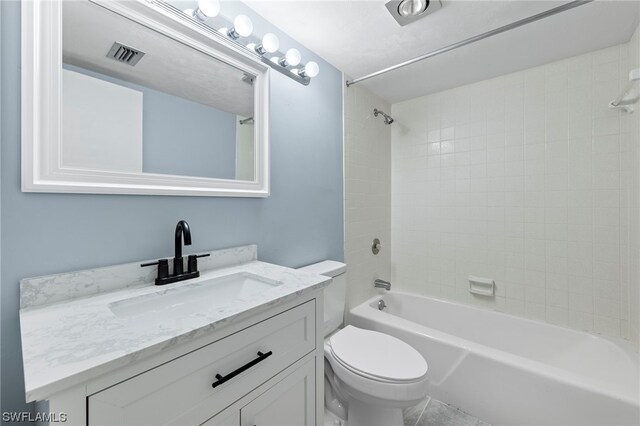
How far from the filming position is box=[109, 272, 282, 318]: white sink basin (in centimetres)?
86

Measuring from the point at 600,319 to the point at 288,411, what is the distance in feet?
6.64

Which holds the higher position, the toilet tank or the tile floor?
the toilet tank

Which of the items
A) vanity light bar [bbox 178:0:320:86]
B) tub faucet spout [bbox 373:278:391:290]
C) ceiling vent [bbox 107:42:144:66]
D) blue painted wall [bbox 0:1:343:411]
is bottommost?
tub faucet spout [bbox 373:278:391:290]

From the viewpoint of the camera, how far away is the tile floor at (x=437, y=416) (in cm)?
147

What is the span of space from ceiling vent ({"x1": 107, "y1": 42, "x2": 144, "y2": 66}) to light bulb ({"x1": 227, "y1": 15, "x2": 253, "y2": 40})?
0.40m

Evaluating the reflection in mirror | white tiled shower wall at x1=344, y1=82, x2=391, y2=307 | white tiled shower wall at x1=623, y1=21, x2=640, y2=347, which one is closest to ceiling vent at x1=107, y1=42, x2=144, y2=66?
the reflection in mirror

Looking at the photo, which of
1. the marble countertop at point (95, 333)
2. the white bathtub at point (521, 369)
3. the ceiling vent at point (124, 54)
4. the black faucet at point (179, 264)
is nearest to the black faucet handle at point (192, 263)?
the black faucet at point (179, 264)

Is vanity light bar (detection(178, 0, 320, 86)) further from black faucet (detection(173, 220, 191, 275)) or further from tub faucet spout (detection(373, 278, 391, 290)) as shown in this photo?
tub faucet spout (detection(373, 278, 391, 290))

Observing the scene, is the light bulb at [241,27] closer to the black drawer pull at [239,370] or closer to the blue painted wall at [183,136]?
the blue painted wall at [183,136]

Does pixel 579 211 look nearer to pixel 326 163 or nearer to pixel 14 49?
pixel 326 163

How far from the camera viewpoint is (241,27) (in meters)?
1.16

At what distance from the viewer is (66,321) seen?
2.16 ft

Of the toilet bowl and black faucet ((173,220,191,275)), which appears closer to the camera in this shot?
black faucet ((173,220,191,275))

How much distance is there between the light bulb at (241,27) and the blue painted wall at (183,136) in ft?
1.11
